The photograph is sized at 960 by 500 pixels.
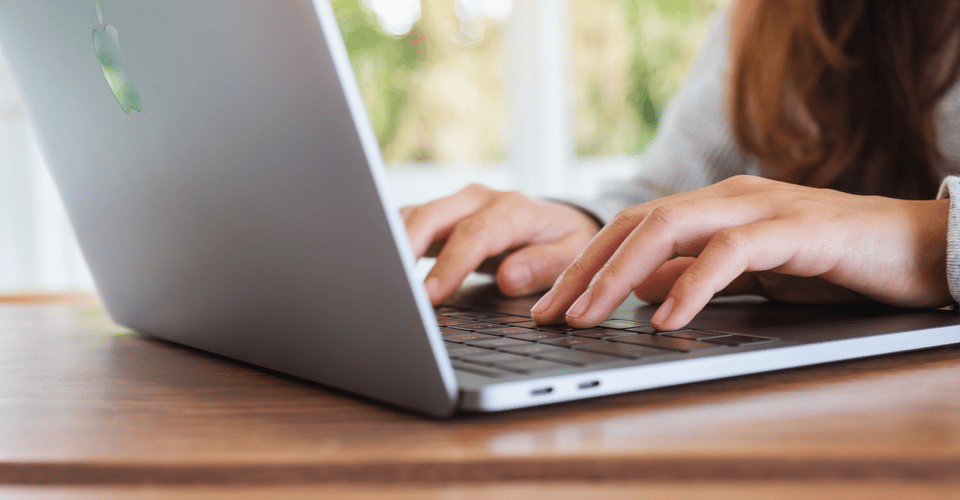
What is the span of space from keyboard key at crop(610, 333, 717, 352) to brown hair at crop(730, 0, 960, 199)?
0.74m

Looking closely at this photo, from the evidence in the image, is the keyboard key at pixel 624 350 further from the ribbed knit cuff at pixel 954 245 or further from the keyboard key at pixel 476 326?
the ribbed knit cuff at pixel 954 245

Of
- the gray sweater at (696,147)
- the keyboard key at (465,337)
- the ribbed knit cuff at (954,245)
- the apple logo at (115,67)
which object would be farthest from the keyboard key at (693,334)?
the gray sweater at (696,147)

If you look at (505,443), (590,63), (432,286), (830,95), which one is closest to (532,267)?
(432,286)

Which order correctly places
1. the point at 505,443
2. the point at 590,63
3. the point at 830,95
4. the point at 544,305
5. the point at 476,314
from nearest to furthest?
the point at 505,443, the point at 544,305, the point at 476,314, the point at 830,95, the point at 590,63

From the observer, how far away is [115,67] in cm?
44

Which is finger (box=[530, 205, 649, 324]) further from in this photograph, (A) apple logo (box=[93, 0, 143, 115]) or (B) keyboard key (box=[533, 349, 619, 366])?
(A) apple logo (box=[93, 0, 143, 115])

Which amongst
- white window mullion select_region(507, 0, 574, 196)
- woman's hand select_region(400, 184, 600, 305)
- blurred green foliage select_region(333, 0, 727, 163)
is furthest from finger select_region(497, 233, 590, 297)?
blurred green foliage select_region(333, 0, 727, 163)

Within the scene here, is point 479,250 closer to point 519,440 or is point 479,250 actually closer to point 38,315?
point 519,440

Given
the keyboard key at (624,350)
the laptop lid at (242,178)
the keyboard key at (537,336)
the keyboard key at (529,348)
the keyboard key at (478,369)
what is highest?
the laptop lid at (242,178)

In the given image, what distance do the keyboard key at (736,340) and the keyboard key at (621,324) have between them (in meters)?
0.07

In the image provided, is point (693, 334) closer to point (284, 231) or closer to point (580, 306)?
point (580, 306)

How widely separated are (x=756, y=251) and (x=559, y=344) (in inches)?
6.4

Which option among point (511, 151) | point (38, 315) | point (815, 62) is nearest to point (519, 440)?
point (38, 315)

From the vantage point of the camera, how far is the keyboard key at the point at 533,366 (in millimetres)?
345
